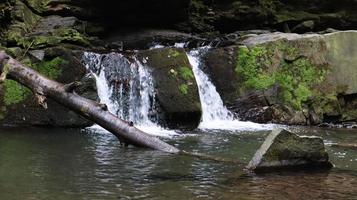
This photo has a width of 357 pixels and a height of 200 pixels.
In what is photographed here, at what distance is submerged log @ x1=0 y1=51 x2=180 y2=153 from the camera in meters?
8.37

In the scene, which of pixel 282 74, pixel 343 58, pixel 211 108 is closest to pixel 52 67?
pixel 211 108

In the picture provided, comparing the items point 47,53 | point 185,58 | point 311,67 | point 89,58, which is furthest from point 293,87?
point 47,53

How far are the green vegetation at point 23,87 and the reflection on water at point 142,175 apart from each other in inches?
101

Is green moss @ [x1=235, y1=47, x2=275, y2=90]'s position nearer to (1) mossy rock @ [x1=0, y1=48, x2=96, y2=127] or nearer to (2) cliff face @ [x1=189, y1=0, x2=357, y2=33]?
(1) mossy rock @ [x1=0, y1=48, x2=96, y2=127]

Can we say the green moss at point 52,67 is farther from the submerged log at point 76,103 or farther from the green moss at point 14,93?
the submerged log at point 76,103

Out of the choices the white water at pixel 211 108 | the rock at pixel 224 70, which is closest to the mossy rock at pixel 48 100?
the white water at pixel 211 108

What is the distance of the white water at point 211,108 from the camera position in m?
14.3

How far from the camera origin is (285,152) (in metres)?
8.19

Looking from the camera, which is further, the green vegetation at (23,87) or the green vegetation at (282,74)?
the green vegetation at (282,74)

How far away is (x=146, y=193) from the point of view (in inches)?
273

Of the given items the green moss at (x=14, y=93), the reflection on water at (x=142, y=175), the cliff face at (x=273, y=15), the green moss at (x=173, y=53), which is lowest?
the reflection on water at (x=142, y=175)

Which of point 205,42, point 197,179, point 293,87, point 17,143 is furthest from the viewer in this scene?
point 205,42

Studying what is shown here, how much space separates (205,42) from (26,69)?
9.96 m

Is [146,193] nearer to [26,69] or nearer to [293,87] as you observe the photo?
[26,69]
